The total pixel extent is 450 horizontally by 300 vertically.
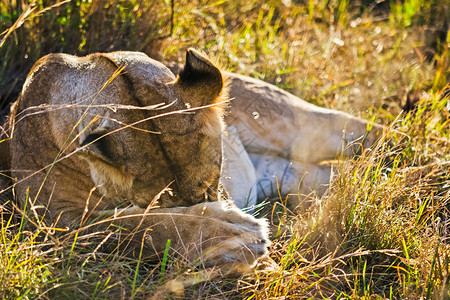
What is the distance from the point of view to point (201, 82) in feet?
8.45

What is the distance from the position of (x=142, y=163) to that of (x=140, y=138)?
0.11 metres

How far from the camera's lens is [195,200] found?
260 cm

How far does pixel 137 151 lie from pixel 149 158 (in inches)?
2.5

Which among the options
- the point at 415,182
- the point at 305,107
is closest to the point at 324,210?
the point at 415,182

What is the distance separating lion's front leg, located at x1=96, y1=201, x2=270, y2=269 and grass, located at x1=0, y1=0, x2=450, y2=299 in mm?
86

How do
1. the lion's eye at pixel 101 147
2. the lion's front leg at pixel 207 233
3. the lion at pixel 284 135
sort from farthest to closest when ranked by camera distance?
the lion at pixel 284 135 < the lion's front leg at pixel 207 233 < the lion's eye at pixel 101 147

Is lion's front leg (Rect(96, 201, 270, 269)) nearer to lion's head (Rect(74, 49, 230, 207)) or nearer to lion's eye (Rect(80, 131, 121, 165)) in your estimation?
lion's head (Rect(74, 49, 230, 207))

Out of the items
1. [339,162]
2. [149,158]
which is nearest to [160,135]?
[149,158]

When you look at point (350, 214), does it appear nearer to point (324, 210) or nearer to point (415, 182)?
point (324, 210)

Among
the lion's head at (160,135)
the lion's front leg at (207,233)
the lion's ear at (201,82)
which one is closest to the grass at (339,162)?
the lion's front leg at (207,233)

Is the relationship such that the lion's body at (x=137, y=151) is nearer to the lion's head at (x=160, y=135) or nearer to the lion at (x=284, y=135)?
the lion's head at (x=160, y=135)

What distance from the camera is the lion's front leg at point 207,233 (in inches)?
95.7

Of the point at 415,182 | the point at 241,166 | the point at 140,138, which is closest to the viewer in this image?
the point at 140,138

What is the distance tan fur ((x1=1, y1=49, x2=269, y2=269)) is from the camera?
2436mm
